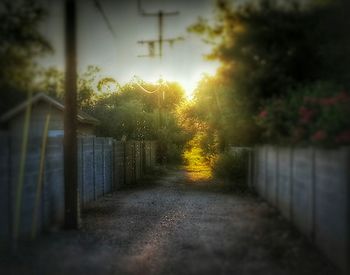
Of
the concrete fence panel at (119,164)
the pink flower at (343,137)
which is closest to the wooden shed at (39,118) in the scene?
the concrete fence panel at (119,164)

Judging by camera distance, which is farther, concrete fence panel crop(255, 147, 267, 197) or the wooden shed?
concrete fence panel crop(255, 147, 267, 197)

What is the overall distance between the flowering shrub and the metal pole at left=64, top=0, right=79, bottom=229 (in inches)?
182

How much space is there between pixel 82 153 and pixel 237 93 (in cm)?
486

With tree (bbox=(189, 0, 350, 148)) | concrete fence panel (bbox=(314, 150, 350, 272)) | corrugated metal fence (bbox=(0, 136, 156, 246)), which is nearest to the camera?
concrete fence panel (bbox=(314, 150, 350, 272))

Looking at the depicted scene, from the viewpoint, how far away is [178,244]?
29.9 feet

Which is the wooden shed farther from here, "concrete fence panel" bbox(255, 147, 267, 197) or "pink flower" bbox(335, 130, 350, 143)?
"concrete fence panel" bbox(255, 147, 267, 197)

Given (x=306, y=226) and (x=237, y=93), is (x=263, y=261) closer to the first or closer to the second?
(x=306, y=226)

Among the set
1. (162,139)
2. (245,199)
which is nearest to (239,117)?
(245,199)

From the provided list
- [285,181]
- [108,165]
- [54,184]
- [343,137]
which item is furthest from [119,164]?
[343,137]

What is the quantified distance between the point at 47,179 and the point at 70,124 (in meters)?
1.31

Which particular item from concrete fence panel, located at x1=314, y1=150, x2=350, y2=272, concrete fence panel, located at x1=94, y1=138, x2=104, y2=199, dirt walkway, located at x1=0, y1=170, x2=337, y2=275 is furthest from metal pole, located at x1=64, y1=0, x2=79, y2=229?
concrete fence panel, located at x1=314, y1=150, x2=350, y2=272

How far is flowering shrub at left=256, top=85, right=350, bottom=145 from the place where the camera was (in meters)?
7.49

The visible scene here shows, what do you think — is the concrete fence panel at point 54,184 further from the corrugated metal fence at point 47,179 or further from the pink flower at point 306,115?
the pink flower at point 306,115

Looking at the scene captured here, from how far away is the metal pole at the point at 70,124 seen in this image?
10180 mm
